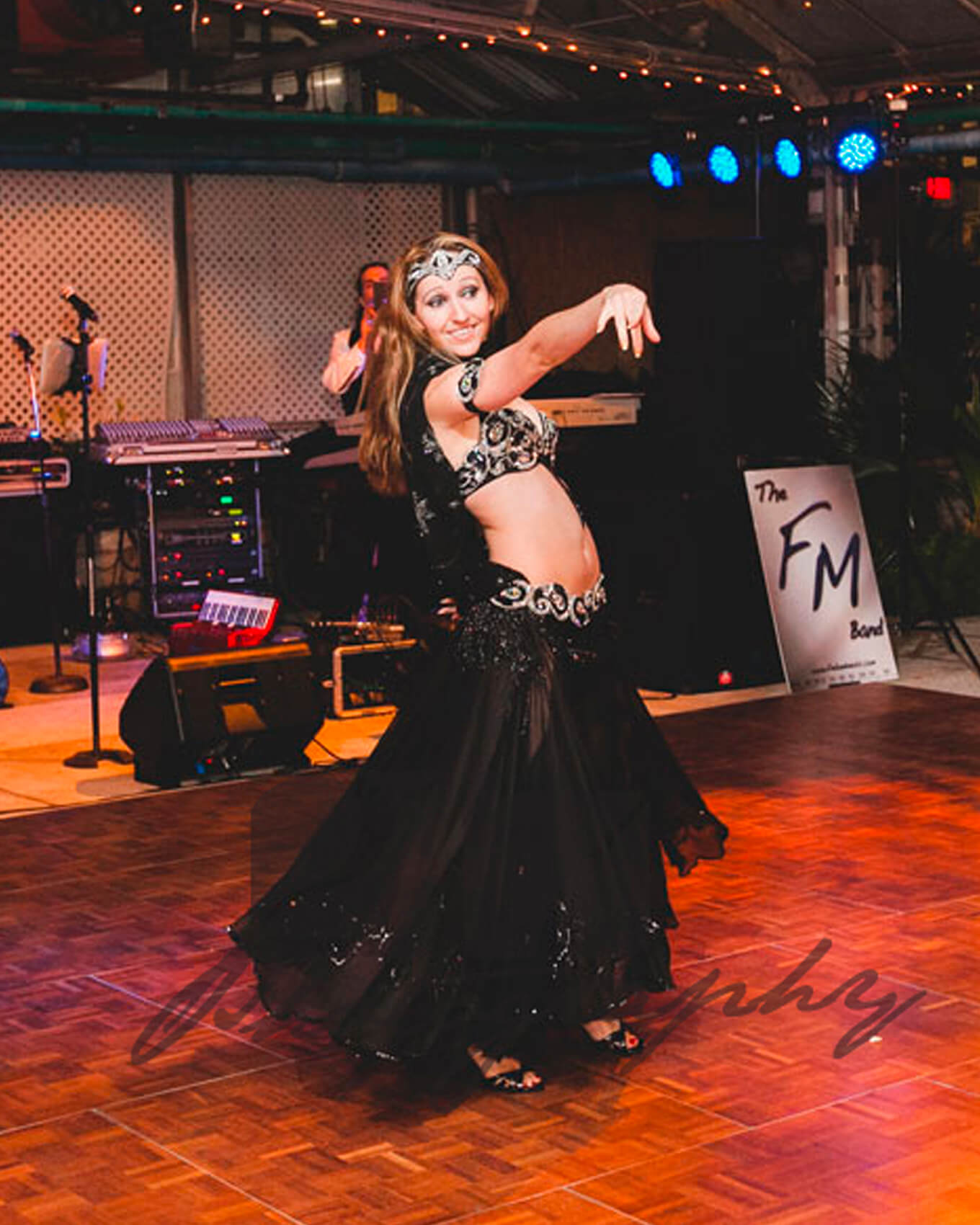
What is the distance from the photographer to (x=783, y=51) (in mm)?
8789

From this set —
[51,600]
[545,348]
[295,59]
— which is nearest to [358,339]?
[51,600]

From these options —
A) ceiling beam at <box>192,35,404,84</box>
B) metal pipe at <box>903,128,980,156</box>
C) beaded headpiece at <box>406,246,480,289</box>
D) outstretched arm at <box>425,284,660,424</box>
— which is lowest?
outstretched arm at <box>425,284,660,424</box>

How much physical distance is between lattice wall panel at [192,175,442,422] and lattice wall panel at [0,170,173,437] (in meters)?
0.26

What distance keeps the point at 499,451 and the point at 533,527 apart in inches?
6.3

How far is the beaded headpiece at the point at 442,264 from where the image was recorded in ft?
12.8

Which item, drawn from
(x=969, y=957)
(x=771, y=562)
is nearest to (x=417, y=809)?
(x=969, y=957)

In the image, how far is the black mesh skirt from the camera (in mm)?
3785

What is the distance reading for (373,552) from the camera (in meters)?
9.03

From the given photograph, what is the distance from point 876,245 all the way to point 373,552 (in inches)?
113

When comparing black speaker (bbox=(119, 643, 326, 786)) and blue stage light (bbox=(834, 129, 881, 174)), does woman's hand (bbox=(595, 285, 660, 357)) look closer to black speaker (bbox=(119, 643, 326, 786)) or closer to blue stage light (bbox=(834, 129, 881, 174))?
black speaker (bbox=(119, 643, 326, 786))

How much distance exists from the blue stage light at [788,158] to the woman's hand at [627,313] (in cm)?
541

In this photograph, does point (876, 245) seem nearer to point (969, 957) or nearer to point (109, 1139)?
point (969, 957)

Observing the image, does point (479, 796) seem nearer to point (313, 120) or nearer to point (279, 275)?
point (313, 120)

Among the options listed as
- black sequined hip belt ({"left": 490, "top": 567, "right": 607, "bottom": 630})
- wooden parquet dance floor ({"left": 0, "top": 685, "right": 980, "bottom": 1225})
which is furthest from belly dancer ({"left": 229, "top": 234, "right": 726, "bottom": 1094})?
wooden parquet dance floor ({"left": 0, "top": 685, "right": 980, "bottom": 1225})
